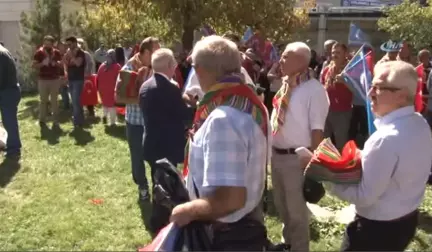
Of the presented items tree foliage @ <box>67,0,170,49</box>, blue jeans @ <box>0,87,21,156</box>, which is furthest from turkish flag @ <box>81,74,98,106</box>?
tree foliage @ <box>67,0,170,49</box>

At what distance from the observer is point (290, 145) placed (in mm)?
4160

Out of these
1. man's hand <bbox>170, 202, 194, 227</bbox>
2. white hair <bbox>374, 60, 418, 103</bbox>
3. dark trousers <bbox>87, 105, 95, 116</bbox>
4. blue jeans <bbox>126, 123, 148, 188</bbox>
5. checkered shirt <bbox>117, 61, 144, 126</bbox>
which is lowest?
dark trousers <bbox>87, 105, 95, 116</bbox>

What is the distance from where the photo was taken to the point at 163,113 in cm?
492

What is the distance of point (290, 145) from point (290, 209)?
0.49m

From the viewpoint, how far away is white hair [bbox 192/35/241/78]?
102 inches

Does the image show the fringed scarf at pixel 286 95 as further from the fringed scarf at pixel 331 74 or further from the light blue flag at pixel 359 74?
the fringed scarf at pixel 331 74

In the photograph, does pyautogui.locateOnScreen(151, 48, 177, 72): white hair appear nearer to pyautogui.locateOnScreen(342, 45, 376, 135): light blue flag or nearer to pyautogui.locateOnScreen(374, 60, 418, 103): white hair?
pyautogui.locateOnScreen(342, 45, 376, 135): light blue flag

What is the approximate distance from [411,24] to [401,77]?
18.5m

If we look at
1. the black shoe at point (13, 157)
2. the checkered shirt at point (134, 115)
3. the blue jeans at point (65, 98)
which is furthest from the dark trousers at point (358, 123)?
the blue jeans at point (65, 98)

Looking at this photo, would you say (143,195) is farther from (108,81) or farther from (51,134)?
(108,81)

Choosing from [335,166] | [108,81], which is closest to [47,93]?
[108,81]

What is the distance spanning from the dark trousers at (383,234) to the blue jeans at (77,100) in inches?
336

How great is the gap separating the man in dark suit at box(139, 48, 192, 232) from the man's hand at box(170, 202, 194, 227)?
2.28m

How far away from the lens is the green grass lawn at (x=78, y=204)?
5.04 m
